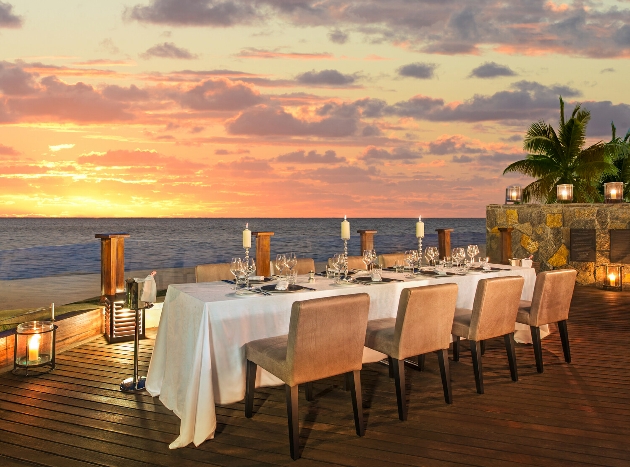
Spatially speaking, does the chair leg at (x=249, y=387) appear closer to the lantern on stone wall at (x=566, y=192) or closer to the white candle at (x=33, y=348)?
the white candle at (x=33, y=348)

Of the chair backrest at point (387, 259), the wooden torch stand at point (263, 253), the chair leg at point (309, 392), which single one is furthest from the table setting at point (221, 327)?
the wooden torch stand at point (263, 253)

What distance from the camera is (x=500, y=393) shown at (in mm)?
3645

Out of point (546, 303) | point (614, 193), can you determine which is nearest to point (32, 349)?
point (546, 303)

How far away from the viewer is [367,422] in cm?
311

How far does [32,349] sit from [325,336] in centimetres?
253

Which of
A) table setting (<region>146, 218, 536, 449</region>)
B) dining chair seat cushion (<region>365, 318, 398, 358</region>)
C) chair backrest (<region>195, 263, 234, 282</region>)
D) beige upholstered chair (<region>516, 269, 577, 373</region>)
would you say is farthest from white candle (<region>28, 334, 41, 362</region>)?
beige upholstered chair (<region>516, 269, 577, 373</region>)

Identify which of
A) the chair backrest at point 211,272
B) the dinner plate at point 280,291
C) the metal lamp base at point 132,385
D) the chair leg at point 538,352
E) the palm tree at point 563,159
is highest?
the palm tree at point 563,159

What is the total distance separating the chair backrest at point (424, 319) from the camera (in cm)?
321

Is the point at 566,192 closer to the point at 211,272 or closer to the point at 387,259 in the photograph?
the point at 387,259

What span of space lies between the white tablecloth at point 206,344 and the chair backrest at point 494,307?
2.73ft

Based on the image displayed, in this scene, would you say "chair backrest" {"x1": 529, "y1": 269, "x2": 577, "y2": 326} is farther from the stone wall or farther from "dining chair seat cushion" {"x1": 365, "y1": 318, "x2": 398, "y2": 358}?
the stone wall

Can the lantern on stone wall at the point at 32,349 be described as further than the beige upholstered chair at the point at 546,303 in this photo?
No

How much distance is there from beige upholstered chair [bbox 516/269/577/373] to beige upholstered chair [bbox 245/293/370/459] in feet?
6.15

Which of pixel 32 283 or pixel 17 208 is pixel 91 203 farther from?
pixel 32 283
